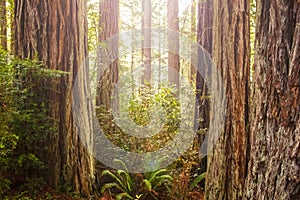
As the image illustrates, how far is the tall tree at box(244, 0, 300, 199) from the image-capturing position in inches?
68.7

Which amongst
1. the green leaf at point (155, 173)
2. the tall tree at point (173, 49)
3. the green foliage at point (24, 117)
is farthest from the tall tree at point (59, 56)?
the tall tree at point (173, 49)

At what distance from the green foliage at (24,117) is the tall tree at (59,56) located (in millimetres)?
200

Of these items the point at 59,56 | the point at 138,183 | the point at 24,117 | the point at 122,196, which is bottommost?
the point at 122,196

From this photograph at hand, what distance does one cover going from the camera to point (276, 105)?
1879 mm

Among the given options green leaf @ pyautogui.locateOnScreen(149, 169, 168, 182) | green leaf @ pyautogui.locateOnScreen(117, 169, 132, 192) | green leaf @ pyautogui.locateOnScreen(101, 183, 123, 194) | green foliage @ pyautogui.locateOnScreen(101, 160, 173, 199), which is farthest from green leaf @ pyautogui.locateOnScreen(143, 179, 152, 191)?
green leaf @ pyautogui.locateOnScreen(101, 183, 123, 194)

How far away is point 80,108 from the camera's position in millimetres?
5680

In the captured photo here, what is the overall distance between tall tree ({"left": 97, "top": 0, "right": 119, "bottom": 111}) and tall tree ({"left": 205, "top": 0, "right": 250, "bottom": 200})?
5252 mm

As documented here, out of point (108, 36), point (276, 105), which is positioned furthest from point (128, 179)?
point (108, 36)

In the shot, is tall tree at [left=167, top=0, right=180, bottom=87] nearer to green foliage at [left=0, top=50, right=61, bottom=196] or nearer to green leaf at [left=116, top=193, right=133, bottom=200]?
green leaf at [left=116, top=193, right=133, bottom=200]

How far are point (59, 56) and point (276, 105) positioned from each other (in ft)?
14.2

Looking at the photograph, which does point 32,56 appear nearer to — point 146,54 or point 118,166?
point 118,166

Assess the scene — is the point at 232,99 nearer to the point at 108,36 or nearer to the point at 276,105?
the point at 276,105

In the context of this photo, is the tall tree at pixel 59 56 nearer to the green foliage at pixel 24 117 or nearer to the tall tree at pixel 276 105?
the green foliage at pixel 24 117

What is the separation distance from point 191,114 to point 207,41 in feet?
5.90
